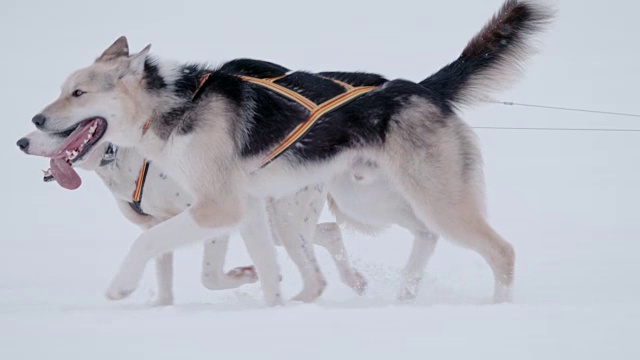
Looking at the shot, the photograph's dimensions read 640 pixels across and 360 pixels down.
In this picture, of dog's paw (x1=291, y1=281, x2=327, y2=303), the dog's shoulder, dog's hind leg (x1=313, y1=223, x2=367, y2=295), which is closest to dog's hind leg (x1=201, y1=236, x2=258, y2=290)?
dog's paw (x1=291, y1=281, x2=327, y2=303)

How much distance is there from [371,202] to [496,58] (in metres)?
1.16

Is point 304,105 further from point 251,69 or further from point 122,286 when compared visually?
point 122,286

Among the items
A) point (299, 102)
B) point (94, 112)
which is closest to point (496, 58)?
point (299, 102)

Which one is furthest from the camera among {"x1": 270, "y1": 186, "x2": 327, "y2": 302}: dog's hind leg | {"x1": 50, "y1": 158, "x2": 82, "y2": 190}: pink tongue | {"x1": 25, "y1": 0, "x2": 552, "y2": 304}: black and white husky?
{"x1": 270, "y1": 186, "x2": 327, "y2": 302}: dog's hind leg

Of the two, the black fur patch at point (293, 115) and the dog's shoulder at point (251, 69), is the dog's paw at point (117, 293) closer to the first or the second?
the black fur patch at point (293, 115)

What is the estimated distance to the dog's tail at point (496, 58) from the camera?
5066 millimetres

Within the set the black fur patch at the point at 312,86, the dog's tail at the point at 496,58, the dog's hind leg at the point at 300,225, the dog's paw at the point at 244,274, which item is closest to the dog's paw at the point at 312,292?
the dog's hind leg at the point at 300,225

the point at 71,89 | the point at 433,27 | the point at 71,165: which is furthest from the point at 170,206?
the point at 433,27

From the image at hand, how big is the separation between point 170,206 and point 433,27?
2124 cm

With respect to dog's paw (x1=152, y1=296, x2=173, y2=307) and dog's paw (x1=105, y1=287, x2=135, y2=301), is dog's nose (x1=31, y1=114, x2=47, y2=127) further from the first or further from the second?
dog's paw (x1=152, y1=296, x2=173, y2=307)

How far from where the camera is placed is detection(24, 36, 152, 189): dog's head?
4590mm

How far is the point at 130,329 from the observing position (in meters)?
3.42

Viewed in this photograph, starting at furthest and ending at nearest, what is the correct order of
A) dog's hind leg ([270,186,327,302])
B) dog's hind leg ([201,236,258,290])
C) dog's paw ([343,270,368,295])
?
dog's paw ([343,270,368,295]) → dog's hind leg ([270,186,327,302]) → dog's hind leg ([201,236,258,290])

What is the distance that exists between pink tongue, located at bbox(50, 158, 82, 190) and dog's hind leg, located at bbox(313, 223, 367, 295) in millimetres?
1716
